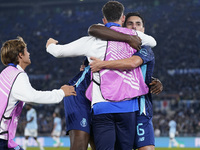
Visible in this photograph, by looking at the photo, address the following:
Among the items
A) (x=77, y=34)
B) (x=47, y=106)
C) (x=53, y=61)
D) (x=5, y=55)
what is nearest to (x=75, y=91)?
(x=5, y=55)

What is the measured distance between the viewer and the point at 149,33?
3406cm

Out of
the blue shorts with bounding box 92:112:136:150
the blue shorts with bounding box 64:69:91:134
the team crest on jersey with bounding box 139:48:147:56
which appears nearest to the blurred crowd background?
the blue shorts with bounding box 64:69:91:134

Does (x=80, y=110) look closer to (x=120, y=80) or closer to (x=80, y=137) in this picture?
(x=80, y=137)

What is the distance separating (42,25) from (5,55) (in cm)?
3577

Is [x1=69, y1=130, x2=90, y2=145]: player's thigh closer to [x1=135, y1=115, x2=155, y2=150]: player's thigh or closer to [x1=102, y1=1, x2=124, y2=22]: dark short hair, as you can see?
[x1=135, y1=115, x2=155, y2=150]: player's thigh

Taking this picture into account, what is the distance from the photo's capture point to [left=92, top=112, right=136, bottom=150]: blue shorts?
3.35 metres

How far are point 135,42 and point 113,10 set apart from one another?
37 cm

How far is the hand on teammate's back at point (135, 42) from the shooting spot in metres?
3.51

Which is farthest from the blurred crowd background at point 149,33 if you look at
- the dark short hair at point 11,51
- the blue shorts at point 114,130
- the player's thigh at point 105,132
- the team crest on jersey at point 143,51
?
the dark short hair at point 11,51

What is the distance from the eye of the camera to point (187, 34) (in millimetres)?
32031

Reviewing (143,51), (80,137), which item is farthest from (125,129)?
(143,51)

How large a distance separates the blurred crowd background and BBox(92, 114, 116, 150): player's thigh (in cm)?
1747

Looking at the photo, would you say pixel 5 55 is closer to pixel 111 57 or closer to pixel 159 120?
pixel 111 57

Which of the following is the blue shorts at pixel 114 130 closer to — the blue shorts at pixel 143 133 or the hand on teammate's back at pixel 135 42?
the blue shorts at pixel 143 133
